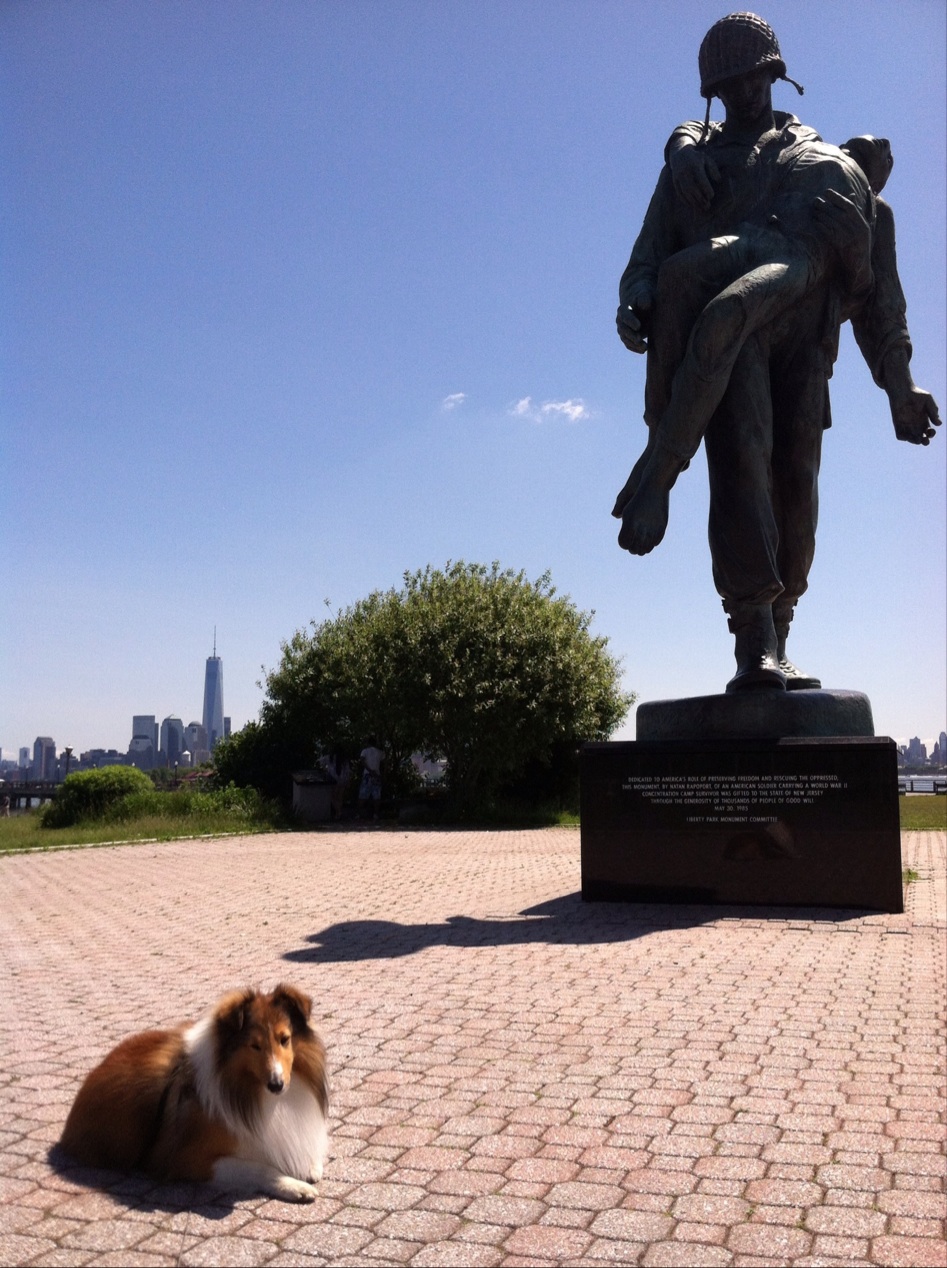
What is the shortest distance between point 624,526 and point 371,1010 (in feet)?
14.0

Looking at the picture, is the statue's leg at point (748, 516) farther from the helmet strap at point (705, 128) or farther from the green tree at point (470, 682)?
the green tree at point (470, 682)

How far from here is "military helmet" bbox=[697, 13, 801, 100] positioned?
26.4ft

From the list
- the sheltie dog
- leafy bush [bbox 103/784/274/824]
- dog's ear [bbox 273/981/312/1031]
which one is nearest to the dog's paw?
the sheltie dog

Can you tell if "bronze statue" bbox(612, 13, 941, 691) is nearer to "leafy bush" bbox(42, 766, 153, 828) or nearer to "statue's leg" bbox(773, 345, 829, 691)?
"statue's leg" bbox(773, 345, 829, 691)

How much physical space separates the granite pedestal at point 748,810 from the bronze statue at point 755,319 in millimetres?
475

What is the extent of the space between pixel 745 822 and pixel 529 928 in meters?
1.61

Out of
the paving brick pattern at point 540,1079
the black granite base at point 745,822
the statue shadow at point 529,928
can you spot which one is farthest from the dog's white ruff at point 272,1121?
the black granite base at point 745,822

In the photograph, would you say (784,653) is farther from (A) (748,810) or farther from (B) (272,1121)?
(B) (272,1121)

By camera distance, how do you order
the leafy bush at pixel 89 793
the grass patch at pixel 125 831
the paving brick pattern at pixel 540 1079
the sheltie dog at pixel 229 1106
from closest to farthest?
the paving brick pattern at pixel 540 1079
the sheltie dog at pixel 229 1106
the grass patch at pixel 125 831
the leafy bush at pixel 89 793

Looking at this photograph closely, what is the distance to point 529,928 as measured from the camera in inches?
270

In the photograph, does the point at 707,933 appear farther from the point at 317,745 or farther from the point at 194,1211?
the point at 317,745

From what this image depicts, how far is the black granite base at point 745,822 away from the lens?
7.04m

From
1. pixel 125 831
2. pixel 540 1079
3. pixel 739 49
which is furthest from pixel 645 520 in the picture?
pixel 125 831

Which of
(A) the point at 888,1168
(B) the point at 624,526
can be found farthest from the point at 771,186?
(A) the point at 888,1168
